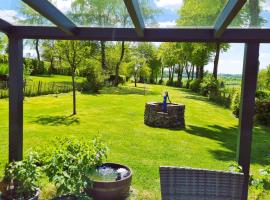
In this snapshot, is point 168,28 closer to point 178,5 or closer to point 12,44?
point 178,5

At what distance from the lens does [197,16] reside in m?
3.89

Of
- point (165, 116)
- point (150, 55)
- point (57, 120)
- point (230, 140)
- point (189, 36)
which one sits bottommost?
point (230, 140)

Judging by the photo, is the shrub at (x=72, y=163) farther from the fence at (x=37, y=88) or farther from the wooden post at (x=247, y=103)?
the fence at (x=37, y=88)

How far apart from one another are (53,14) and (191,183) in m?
2.21

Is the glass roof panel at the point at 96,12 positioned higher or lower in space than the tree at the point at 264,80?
higher

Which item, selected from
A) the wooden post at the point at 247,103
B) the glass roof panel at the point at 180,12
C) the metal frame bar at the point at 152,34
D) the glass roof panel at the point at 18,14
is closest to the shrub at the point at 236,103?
the wooden post at the point at 247,103

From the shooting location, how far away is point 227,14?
3096 mm

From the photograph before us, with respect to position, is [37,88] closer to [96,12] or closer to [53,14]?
[96,12]

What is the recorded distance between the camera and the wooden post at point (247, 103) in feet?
13.9

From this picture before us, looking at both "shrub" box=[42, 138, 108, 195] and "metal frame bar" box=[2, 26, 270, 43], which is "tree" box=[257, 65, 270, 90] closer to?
"metal frame bar" box=[2, 26, 270, 43]

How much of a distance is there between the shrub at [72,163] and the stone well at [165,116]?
8193 millimetres

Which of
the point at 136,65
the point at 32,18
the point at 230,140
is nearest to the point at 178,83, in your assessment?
the point at 136,65

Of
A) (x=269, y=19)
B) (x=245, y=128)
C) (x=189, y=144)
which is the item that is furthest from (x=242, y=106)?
(x=189, y=144)

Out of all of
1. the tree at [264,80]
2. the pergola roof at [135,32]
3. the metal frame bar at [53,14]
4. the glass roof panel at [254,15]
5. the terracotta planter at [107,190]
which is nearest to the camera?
A: the metal frame bar at [53,14]
